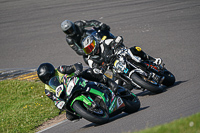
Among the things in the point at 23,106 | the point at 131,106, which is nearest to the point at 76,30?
the point at 23,106

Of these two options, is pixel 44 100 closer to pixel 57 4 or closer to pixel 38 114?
pixel 38 114

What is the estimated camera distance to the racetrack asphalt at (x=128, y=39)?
24.3ft

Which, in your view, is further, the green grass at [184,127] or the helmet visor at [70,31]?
the helmet visor at [70,31]

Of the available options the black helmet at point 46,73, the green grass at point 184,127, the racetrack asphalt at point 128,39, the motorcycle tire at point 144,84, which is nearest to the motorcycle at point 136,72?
the motorcycle tire at point 144,84

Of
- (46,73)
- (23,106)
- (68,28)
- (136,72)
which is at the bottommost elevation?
(23,106)

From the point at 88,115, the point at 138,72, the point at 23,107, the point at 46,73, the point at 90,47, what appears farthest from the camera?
the point at 23,107

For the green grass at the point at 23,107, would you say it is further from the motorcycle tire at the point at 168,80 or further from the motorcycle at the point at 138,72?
the motorcycle tire at the point at 168,80

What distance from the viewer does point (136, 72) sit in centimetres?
896

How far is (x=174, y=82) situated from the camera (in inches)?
385

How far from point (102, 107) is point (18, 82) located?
6.32 metres

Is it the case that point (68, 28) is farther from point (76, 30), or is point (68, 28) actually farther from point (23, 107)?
point (23, 107)

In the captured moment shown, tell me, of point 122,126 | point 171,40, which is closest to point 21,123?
point 122,126

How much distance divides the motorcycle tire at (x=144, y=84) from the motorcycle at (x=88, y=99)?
1.04 m

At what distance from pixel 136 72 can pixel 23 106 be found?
3795 millimetres
